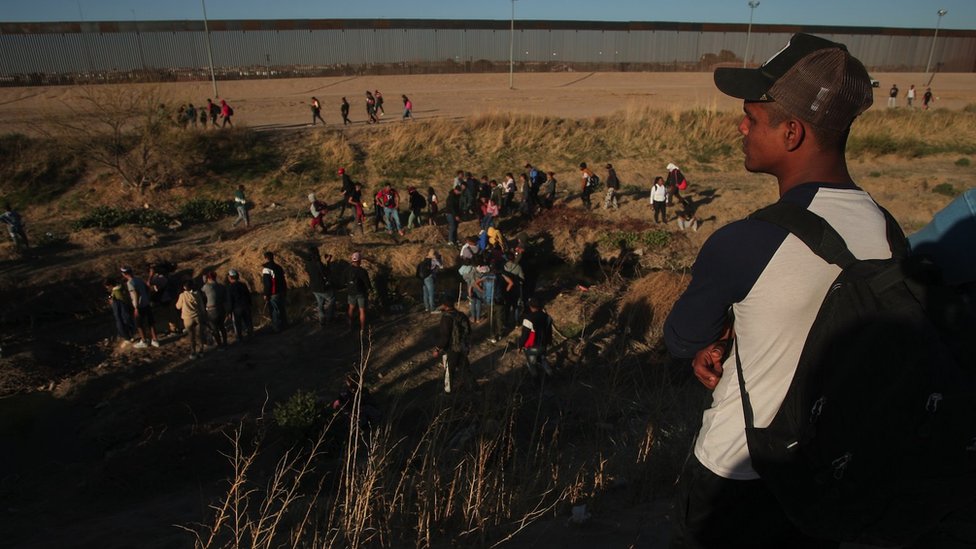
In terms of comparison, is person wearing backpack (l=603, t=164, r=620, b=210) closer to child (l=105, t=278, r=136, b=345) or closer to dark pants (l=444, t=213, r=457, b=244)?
dark pants (l=444, t=213, r=457, b=244)

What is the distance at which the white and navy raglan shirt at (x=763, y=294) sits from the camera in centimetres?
144

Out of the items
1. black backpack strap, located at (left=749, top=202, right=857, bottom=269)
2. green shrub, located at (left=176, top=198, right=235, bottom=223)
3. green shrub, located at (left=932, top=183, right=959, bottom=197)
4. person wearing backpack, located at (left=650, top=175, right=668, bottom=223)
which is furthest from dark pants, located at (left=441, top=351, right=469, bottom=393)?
green shrub, located at (left=932, top=183, right=959, bottom=197)

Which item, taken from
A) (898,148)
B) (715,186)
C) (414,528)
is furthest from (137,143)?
(898,148)

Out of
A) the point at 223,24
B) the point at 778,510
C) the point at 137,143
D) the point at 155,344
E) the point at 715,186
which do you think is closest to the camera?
the point at 778,510

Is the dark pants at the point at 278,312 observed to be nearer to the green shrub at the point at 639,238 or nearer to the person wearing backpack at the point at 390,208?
the person wearing backpack at the point at 390,208

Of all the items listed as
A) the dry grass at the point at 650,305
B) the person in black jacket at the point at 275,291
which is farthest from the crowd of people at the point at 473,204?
the person in black jacket at the point at 275,291

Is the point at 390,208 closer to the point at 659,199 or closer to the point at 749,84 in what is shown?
the point at 659,199

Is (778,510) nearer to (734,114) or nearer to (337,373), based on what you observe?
(337,373)

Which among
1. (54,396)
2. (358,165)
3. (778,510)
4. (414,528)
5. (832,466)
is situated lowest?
(54,396)

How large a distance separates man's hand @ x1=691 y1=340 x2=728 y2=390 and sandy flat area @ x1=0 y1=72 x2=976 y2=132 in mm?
23794

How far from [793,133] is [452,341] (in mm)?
7540

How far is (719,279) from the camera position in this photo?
154 cm

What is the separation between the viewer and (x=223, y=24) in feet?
128

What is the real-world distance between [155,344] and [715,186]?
1808cm
